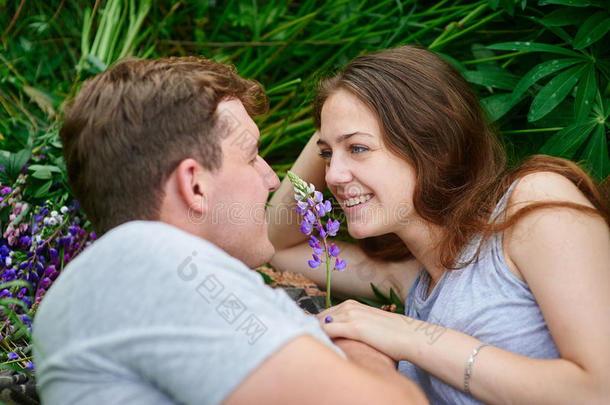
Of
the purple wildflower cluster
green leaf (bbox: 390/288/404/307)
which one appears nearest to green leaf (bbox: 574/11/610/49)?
green leaf (bbox: 390/288/404/307)

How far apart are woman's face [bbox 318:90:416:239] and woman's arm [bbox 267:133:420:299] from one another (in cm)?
40

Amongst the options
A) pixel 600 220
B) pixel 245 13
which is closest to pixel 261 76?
pixel 245 13

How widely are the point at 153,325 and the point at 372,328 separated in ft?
2.05

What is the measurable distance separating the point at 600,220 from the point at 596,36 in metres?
0.79

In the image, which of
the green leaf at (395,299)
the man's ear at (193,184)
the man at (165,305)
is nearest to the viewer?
the man at (165,305)

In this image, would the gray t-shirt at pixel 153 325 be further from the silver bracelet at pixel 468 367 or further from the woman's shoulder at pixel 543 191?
the woman's shoulder at pixel 543 191

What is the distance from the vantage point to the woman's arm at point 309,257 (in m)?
1.97

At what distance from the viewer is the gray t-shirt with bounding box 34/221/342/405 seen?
2.72ft

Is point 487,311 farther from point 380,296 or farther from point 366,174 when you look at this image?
point 380,296

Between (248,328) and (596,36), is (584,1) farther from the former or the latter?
(248,328)

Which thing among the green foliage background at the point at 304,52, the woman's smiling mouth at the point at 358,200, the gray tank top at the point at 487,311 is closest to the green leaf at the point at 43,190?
the green foliage background at the point at 304,52

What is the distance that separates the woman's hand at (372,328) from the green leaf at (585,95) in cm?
95

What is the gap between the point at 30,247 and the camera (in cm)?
180

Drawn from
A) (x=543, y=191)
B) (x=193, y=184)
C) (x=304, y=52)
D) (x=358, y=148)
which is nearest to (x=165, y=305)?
(x=193, y=184)
